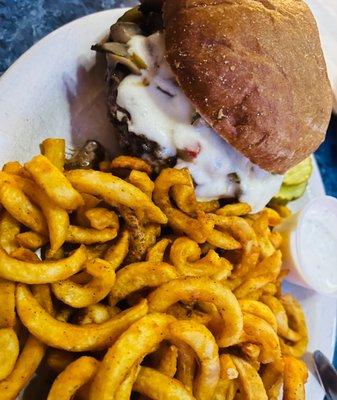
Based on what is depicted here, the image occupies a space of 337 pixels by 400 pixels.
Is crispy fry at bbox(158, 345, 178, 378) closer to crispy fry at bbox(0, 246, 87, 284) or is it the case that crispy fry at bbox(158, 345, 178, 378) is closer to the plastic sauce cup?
crispy fry at bbox(0, 246, 87, 284)

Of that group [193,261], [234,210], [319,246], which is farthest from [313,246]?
[193,261]

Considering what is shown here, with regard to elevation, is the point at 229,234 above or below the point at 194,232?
below

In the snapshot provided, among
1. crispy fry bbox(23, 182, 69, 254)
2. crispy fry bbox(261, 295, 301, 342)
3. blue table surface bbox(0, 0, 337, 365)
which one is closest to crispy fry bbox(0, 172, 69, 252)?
crispy fry bbox(23, 182, 69, 254)

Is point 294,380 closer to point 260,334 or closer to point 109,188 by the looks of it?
point 260,334

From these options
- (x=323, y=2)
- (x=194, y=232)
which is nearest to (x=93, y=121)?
(x=194, y=232)

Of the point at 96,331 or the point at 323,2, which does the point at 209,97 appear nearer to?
the point at 96,331

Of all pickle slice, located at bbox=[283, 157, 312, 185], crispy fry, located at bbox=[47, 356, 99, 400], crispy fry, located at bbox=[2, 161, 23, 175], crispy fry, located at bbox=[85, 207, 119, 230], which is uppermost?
crispy fry, located at bbox=[2, 161, 23, 175]

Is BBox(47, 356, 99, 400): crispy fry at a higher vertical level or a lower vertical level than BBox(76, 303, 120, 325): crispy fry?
higher
